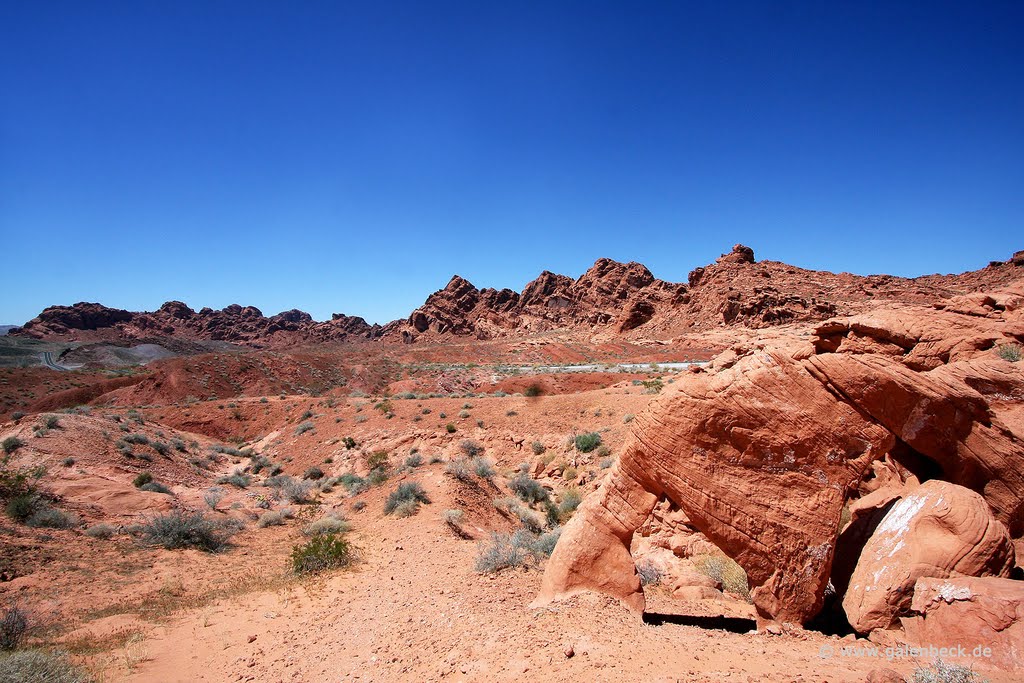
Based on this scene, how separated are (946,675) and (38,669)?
8835 millimetres

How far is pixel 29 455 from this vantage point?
45.8ft

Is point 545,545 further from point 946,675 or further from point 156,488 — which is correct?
point 156,488

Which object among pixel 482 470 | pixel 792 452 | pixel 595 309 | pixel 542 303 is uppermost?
pixel 542 303

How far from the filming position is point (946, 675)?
3410 mm

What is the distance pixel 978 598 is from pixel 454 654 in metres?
5.21

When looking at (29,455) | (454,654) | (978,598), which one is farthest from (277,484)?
(978,598)

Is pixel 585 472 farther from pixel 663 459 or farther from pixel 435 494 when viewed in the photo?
pixel 663 459

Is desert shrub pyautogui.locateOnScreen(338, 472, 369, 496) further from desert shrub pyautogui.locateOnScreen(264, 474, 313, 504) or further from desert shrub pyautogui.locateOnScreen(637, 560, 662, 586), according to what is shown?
desert shrub pyautogui.locateOnScreen(637, 560, 662, 586)

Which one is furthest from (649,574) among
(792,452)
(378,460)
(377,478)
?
(378,460)

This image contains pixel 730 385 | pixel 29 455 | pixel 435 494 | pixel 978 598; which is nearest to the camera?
pixel 978 598

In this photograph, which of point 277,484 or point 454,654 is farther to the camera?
point 277,484

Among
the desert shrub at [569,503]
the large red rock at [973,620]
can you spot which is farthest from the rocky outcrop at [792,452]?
the desert shrub at [569,503]

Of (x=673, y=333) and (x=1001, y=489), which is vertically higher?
(x=673, y=333)

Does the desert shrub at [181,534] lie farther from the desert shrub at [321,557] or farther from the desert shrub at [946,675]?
the desert shrub at [946,675]
